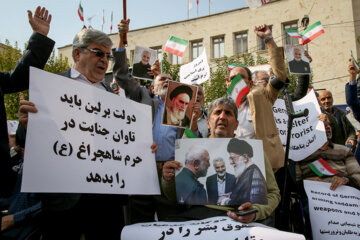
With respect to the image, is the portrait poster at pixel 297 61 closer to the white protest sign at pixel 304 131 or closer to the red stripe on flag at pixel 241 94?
the white protest sign at pixel 304 131

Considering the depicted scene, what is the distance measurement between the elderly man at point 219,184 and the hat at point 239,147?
13 cm

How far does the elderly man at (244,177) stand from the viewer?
6.59ft

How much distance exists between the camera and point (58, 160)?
1729 mm

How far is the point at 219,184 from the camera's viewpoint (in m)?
2.04

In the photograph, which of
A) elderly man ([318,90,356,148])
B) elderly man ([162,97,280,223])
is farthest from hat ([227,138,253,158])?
elderly man ([318,90,356,148])

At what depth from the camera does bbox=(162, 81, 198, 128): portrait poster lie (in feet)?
8.00

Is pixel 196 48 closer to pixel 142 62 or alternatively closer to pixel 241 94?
pixel 142 62

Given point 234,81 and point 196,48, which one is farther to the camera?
point 196,48

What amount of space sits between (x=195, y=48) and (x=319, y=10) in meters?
8.28

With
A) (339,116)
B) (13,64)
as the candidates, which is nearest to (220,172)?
(339,116)

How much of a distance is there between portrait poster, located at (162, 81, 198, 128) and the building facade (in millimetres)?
14187

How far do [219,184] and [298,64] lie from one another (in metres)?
2.37

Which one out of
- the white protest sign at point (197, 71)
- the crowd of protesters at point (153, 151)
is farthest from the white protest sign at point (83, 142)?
the white protest sign at point (197, 71)

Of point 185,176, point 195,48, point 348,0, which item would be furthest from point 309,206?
point 195,48
